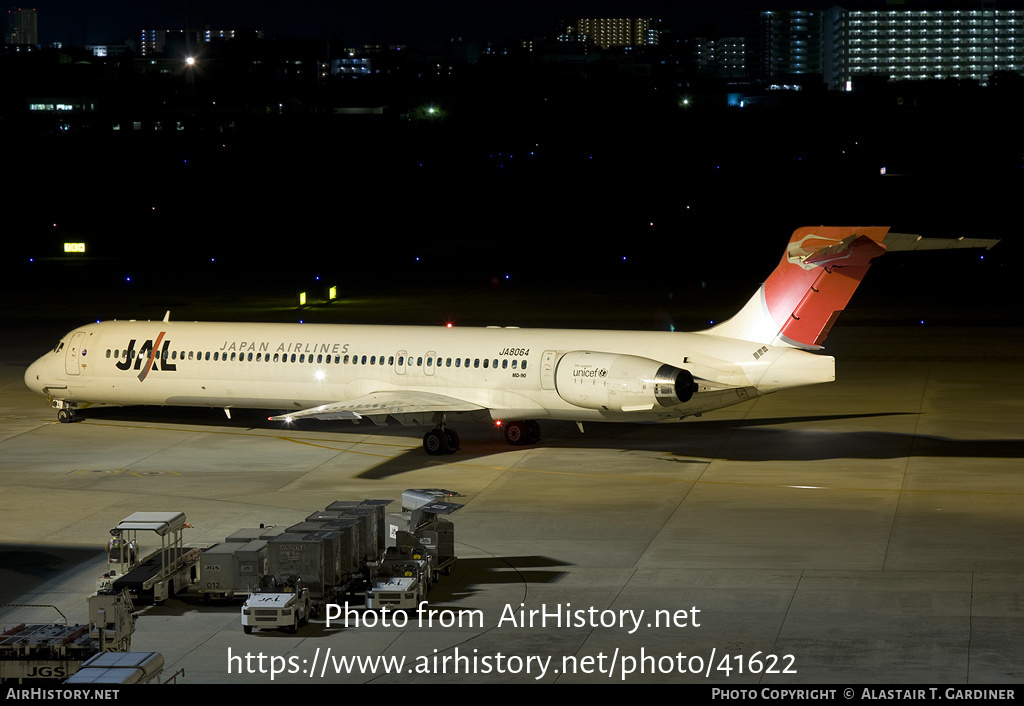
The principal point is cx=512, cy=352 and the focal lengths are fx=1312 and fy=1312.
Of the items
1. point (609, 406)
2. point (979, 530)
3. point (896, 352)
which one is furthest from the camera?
point (896, 352)

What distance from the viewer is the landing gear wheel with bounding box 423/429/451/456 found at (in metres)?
31.8

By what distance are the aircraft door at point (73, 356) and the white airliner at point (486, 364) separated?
0.16ft

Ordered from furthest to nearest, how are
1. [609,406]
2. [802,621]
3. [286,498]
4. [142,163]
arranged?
[142,163] < [609,406] < [286,498] < [802,621]

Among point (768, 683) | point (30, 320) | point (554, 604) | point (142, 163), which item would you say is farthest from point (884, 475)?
point (142, 163)

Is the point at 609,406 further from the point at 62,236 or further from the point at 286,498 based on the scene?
the point at 62,236

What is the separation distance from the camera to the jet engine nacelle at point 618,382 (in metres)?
29.4

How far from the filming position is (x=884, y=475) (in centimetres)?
2880

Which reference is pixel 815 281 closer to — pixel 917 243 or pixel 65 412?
pixel 917 243

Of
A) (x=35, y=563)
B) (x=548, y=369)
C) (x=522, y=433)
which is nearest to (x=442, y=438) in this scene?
A: (x=522, y=433)

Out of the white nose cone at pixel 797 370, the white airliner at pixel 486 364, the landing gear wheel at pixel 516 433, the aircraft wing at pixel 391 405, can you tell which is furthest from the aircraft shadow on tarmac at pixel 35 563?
the white nose cone at pixel 797 370

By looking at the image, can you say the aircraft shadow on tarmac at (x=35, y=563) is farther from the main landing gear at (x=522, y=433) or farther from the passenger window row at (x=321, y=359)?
the main landing gear at (x=522, y=433)

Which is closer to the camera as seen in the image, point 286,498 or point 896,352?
point 286,498

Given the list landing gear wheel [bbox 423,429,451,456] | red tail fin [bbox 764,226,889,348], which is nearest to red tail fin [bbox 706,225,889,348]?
red tail fin [bbox 764,226,889,348]

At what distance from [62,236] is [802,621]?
285 ft
